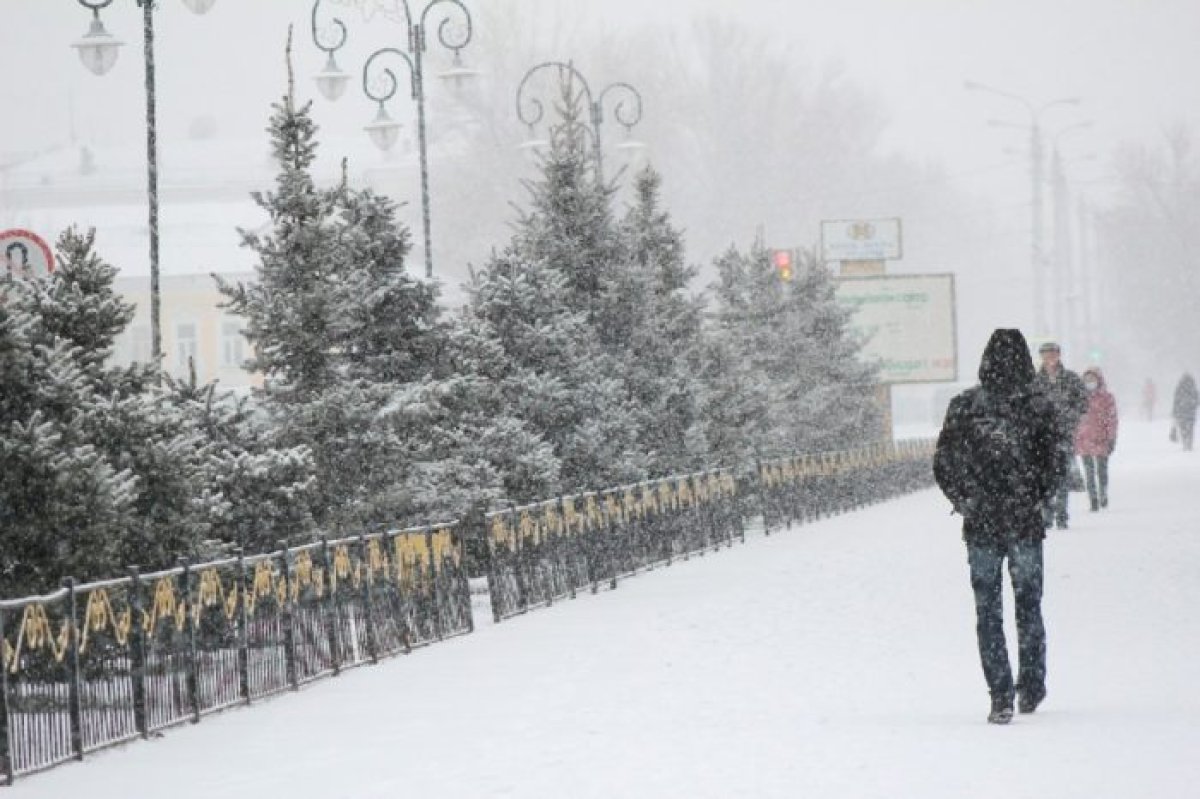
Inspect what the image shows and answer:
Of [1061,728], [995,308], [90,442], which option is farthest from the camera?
[995,308]

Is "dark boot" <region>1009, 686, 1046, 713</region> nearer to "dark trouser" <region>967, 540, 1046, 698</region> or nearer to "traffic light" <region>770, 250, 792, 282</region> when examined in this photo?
"dark trouser" <region>967, 540, 1046, 698</region>

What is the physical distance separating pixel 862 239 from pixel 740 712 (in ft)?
168

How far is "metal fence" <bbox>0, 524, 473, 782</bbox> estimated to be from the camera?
40.0 ft

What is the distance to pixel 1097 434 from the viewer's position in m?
29.4

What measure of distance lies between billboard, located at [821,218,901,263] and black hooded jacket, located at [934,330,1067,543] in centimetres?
4993

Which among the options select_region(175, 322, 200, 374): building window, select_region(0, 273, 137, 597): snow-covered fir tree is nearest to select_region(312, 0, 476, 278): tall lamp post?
select_region(0, 273, 137, 597): snow-covered fir tree

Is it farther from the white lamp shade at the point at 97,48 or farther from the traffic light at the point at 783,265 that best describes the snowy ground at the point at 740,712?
the traffic light at the point at 783,265

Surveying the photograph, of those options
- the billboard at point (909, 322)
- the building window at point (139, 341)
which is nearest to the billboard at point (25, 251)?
the billboard at point (909, 322)

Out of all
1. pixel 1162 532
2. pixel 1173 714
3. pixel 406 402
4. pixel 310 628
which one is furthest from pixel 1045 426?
pixel 1162 532

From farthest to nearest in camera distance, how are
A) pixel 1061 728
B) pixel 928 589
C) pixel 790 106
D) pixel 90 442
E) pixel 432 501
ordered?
pixel 790 106 → pixel 432 501 → pixel 928 589 → pixel 90 442 → pixel 1061 728

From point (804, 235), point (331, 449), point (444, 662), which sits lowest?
point (444, 662)

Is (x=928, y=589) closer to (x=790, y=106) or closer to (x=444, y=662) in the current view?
(x=444, y=662)

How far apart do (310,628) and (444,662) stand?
1172mm

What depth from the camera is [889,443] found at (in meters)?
45.1
